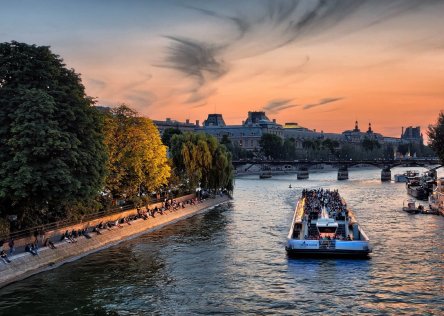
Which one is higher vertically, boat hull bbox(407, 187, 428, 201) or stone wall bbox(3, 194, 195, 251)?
stone wall bbox(3, 194, 195, 251)

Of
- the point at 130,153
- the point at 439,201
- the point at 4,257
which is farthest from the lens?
the point at 439,201

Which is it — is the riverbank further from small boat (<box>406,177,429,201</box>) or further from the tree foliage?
small boat (<box>406,177,429,201</box>)

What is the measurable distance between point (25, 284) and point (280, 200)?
255 feet

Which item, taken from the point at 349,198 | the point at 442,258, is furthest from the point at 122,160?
the point at 349,198

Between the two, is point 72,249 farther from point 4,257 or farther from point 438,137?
→ point 438,137

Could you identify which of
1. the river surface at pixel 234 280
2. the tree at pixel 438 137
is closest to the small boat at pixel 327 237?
the river surface at pixel 234 280

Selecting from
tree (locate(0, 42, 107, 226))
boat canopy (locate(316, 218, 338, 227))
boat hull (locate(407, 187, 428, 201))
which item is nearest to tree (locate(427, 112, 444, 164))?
boat hull (locate(407, 187, 428, 201))

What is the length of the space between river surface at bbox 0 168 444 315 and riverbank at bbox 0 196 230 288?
3.04 ft

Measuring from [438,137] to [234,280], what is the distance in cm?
6641

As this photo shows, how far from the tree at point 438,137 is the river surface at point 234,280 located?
3554 centimetres

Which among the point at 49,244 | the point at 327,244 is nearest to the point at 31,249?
the point at 49,244

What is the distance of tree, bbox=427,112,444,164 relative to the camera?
316 feet

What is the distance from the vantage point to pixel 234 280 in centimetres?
4219

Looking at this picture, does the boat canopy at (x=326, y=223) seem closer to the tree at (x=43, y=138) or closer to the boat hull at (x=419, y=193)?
the tree at (x=43, y=138)
